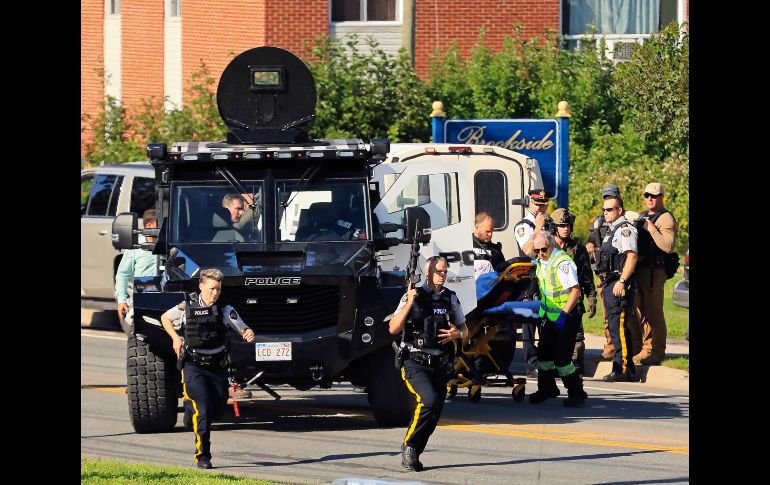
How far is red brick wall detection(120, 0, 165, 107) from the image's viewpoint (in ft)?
111

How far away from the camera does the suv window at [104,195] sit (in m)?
20.7

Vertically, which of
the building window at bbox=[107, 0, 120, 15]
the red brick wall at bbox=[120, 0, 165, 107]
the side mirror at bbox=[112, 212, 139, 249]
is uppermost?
the building window at bbox=[107, 0, 120, 15]

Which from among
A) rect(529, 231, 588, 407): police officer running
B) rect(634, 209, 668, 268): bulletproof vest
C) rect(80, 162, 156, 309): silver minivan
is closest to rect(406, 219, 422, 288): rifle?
rect(529, 231, 588, 407): police officer running

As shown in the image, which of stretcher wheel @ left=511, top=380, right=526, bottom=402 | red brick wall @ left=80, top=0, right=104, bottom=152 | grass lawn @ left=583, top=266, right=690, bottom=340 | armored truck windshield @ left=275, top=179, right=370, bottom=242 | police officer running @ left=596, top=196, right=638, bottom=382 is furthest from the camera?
red brick wall @ left=80, top=0, right=104, bottom=152

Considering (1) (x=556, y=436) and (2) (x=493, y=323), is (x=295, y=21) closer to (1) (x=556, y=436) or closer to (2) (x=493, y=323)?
(2) (x=493, y=323)

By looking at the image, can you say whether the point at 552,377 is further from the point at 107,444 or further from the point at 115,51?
the point at 115,51

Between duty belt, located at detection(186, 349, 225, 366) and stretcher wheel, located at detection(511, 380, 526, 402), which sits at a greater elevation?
duty belt, located at detection(186, 349, 225, 366)

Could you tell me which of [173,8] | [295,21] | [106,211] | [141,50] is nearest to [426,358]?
[106,211]

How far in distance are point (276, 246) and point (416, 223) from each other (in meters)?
1.25

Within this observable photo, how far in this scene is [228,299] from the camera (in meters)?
13.0

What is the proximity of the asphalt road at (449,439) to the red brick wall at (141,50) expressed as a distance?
18.4 meters

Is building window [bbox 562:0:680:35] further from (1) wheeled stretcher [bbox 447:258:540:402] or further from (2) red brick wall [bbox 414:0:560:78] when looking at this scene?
(1) wheeled stretcher [bbox 447:258:540:402]

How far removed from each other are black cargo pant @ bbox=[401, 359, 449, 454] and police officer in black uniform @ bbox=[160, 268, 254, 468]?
1247 millimetres

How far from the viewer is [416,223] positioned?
13.4m
